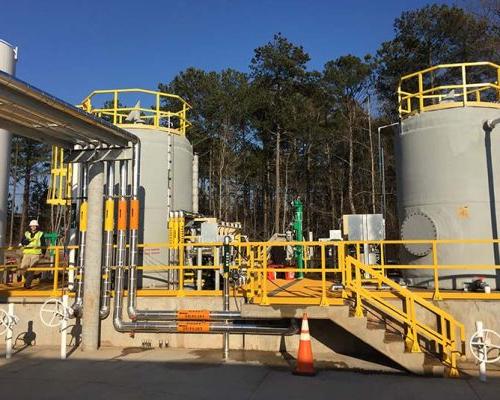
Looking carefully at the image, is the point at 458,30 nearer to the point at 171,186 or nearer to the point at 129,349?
the point at 171,186

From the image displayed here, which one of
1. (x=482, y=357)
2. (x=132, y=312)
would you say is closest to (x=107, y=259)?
(x=132, y=312)

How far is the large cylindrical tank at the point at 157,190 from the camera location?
46.3 feet

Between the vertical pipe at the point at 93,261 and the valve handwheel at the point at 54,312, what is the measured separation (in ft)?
1.88

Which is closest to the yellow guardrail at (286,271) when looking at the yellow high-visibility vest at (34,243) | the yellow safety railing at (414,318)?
the yellow safety railing at (414,318)

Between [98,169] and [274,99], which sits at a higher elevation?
[274,99]

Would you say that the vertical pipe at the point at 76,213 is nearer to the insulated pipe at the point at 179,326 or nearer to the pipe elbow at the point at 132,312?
the insulated pipe at the point at 179,326

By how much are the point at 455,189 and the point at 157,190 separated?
8.26 metres

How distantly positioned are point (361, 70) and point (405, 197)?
2768cm

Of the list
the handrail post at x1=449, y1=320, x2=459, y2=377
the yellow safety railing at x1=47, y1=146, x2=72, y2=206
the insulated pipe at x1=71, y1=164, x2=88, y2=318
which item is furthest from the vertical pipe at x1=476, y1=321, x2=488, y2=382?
the yellow safety railing at x1=47, y1=146, x2=72, y2=206

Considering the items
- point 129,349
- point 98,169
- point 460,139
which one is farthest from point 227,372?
point 460,139

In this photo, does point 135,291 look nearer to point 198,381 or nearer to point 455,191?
point 198,381

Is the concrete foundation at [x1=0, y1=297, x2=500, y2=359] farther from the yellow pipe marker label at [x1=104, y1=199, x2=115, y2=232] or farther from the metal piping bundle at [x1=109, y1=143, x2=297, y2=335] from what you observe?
the yellow pipe marker label at [x1=104, y1=199, x2=115, y2=232]

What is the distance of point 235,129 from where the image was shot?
42250 mm

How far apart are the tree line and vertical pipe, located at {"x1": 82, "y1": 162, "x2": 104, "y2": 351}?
26977 millimetres
